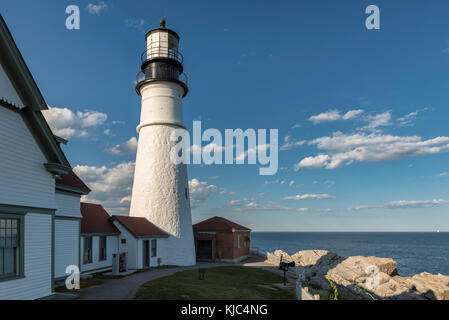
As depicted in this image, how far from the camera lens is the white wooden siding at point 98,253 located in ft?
68.7

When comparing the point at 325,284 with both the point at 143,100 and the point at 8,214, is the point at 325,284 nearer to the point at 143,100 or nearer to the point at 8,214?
the point at 8,214

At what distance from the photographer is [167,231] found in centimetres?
2769

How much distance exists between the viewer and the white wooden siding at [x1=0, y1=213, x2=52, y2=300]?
38.1 feet

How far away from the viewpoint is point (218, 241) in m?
32.8

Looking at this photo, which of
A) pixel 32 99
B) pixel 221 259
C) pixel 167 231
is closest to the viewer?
pixel 32 99

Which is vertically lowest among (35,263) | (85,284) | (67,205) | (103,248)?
(85,284)

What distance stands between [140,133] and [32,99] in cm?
1646

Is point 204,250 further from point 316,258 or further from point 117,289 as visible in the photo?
point 117,289

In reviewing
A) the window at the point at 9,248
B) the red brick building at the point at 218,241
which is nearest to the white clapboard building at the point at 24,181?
the window at the point at 9,248

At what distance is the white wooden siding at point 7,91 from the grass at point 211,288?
30.1ft

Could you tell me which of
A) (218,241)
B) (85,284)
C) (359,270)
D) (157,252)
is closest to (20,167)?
(85,284)

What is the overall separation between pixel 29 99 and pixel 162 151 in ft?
50.7

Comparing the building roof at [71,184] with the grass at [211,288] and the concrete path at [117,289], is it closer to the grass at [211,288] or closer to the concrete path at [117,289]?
the concrete path at [117,289]
